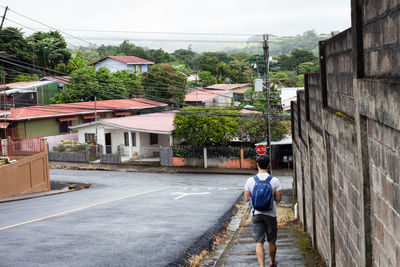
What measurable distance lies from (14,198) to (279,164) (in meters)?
20.1

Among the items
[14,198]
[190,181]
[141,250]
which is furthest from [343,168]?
[190,181]

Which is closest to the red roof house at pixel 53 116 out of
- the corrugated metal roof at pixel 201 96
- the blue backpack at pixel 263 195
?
the corrugated metal roof at pixel 201 96

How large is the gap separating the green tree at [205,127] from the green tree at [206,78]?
39463 millimetres

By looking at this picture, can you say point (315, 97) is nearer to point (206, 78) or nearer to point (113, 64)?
point (206, 78)

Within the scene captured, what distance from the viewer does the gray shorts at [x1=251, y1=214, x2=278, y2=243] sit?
20.6 feet

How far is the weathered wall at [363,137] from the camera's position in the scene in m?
2.96

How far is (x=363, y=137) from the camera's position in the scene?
3777 mm

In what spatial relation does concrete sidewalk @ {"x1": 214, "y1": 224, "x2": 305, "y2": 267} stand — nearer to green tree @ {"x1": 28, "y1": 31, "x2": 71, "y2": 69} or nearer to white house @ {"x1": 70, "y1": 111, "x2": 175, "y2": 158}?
white house @ {"x1": 70, "y1": 111, "x2": 175, "y2": 158}

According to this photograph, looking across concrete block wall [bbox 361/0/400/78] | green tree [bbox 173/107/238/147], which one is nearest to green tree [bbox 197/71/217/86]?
green tree [bbox 173/107/238/147]

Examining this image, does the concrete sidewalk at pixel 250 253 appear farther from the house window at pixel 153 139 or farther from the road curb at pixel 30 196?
the house window at pixel 153 139

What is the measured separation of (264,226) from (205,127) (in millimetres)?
28331

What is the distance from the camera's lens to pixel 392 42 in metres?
2.92

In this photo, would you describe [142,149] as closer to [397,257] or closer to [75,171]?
[75,171]

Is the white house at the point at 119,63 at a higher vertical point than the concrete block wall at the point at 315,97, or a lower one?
higher
